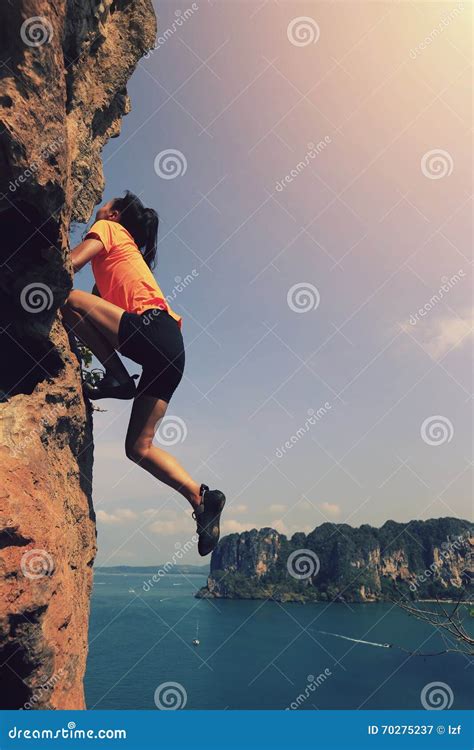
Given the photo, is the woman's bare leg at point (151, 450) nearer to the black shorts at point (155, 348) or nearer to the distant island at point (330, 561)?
the black shorts at point (155, 348)

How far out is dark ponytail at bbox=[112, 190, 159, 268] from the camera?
4766mm

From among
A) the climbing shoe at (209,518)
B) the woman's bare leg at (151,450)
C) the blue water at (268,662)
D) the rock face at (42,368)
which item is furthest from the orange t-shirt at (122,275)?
the blue water at (268,662)

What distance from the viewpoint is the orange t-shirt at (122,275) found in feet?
13.7

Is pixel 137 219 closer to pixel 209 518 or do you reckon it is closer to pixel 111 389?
pixel 111 389

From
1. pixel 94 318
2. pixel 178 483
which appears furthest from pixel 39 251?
pixel 178 483

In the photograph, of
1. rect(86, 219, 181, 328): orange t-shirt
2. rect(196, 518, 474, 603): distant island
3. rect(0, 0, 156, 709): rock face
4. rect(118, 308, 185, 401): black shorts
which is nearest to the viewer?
rect(0, 0, 156, 709): rock face

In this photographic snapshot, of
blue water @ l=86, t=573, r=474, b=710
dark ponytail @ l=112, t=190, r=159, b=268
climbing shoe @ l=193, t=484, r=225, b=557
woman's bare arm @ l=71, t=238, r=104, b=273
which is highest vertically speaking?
dark ponytail @ l=112, t=190, r=159, b=268

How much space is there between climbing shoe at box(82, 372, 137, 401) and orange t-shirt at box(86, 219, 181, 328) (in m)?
0.70

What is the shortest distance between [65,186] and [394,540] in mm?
164994

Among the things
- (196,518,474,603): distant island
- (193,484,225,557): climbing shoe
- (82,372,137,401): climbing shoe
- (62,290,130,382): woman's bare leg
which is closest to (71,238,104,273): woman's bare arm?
(62,290,130,382): woman's bare leg

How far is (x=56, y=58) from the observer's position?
323 cm

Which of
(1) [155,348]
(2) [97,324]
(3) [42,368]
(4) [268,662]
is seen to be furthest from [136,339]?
(4) [268,662]

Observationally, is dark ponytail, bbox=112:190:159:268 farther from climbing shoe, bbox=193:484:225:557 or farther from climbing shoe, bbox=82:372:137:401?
climbing shoe, bbox=193:484:225:557
